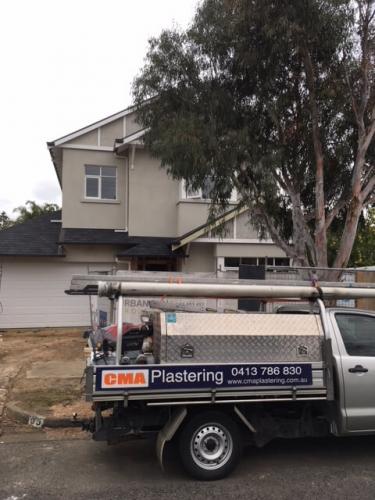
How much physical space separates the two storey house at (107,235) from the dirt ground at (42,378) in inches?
48.8

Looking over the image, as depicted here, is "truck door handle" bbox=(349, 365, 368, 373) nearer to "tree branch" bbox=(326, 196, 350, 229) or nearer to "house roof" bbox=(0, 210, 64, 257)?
"tree branch" bbox=(326, 196, 350, 229)

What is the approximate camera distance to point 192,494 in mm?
4504

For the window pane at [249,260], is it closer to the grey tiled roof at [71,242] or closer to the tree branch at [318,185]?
the grey tiled roof at [71,242]

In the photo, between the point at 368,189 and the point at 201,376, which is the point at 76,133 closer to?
the point at 368,189

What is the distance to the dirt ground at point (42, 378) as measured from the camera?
7143mm

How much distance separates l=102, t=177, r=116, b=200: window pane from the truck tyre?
41.8ft

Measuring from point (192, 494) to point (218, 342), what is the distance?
4.63 ft

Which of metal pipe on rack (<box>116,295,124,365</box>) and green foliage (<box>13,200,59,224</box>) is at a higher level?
green foliage (<box>13,200,59,224</box>)

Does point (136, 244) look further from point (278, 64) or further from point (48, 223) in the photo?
point (278, 64)

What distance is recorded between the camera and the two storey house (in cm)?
1550

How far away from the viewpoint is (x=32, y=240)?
16203mm

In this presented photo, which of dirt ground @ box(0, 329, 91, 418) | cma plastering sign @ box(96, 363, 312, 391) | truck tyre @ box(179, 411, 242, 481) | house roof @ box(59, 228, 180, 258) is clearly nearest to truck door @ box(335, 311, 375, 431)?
cma plastering sign @ box(96, 363, 312, 391)

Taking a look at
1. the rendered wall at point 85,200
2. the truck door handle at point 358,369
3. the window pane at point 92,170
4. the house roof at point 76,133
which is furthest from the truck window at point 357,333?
the window pane at point 92,170

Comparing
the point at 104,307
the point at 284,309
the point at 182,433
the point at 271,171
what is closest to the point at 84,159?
the point at 104,307
